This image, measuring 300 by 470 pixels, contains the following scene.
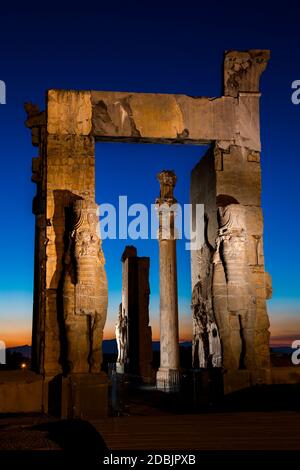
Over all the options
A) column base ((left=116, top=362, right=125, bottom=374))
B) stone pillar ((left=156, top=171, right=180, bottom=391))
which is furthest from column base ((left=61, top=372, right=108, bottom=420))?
column base ((left=116, top=362, right=125, bottom=374))

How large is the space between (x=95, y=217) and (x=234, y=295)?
2878mm

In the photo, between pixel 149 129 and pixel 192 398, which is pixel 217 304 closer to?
pixel 192 398

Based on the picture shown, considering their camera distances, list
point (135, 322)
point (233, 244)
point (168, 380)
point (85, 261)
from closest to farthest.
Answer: point (85, 261)
point (233, 244)
point (168, 380)
point (135, 322)

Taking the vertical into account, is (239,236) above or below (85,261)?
above

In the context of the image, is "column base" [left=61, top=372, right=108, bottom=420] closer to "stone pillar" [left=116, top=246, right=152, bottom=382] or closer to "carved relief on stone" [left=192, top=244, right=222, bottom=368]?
"carved relief on stone" [left=192, top=244, right=222, bottom=368]

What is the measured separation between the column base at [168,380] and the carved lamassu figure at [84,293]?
5171mm

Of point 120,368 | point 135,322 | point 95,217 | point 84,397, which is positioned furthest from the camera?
point 120,368

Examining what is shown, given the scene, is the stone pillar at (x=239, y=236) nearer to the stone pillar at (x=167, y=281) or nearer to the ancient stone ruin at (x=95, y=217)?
the ancient stone ruin at (x=95, y=217)

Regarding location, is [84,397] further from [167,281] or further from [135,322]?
[135,322]

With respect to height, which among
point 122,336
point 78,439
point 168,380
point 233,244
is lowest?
point 168,380

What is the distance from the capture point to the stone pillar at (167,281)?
55.1 feet

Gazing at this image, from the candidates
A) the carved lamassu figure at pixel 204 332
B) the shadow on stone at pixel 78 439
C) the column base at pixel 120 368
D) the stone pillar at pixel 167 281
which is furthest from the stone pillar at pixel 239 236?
the column base at pixel 120 368

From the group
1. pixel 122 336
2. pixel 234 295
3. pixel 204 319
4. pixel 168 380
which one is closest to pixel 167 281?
pixel 168 380

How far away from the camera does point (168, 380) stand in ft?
53.3
